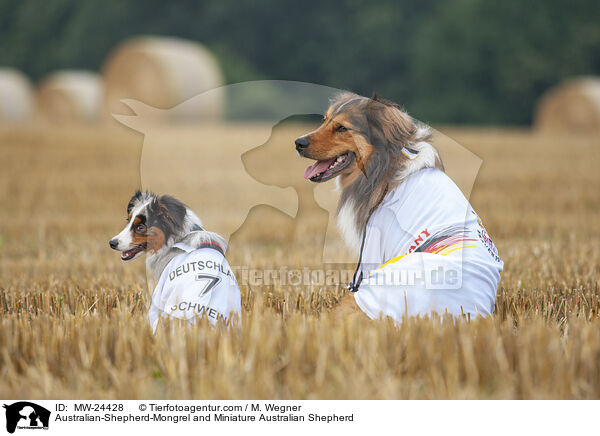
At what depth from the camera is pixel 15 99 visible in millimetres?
18297

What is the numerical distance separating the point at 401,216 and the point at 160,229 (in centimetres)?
115

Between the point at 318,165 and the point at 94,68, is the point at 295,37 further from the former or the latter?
the point at 318,165

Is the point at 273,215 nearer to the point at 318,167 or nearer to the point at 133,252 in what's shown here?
the point at 133,252

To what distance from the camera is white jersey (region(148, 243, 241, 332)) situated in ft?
8.63

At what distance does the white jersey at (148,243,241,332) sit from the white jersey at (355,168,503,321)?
24.9 inches

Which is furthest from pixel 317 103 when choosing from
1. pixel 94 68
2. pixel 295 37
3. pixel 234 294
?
pixel 94 68

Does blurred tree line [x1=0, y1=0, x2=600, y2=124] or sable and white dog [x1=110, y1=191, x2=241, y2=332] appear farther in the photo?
blurred tree line [x1=0, y1=0, x2=600, y2=124]

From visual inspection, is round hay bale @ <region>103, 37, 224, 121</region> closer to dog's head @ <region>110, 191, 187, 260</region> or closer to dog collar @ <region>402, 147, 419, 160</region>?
dog's head @ <region>110, 191, 187, 260</region>

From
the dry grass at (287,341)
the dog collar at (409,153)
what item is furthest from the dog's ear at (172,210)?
the dog collar at (409,153)

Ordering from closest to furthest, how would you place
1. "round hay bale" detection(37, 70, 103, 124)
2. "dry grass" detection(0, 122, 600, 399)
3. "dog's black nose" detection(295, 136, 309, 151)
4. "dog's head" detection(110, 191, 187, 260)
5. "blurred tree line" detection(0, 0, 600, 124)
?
1. "dry grass" detection(0, 122, 600, 399)
2. "dog's black nose" detection(295, 136, 309, 151)
3. "dog's head" detection(110, 191, 187, 260)
4. "round hay bale" detection(37, 70, 103, 124)
5. "blurred tree line" detection(0, 0, 600, 124)

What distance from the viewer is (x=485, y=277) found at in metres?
2.66

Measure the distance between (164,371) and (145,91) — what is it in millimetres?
13928

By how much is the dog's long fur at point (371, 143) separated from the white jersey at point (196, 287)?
2.19 feet
